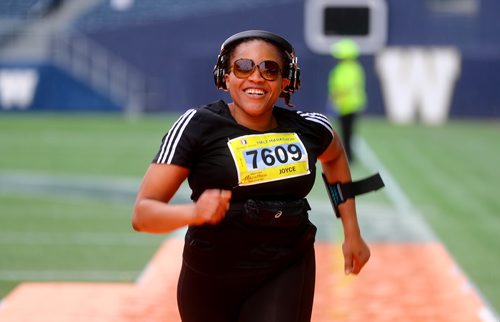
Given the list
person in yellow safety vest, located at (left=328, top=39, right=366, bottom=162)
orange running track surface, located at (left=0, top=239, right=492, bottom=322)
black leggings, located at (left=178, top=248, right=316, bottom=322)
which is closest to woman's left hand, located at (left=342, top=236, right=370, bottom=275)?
black leggings, located at (left=178, top=248, right=316, bottom=322)

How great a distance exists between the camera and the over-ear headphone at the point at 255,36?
13.7 feet

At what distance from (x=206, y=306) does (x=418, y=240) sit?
634cm

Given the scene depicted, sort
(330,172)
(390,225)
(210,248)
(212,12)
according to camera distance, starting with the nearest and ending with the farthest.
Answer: (210,248) → (330,172) → (390,225) → (212,12)

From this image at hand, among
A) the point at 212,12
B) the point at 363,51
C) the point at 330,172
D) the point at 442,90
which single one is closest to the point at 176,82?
the point at 212,12

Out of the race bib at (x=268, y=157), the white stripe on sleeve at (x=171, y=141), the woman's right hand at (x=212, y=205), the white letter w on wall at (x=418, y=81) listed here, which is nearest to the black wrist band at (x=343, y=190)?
the race bib at (x=268, y=157)

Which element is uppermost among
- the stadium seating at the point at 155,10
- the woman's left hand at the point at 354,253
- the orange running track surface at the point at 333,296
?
the woman's left hand at the point at 354,253

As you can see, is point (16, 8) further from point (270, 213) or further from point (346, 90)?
point (270, 213)

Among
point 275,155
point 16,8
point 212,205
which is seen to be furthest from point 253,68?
point 16,8

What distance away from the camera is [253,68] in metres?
4.12

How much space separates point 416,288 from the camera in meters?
7.92

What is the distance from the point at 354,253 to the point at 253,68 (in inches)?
39.6

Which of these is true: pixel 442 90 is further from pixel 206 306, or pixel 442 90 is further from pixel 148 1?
pixel 206 306

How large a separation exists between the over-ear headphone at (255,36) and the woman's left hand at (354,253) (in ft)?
2.43

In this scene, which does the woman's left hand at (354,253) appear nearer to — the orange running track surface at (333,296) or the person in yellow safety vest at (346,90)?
the orange running track surface at (333,296)
